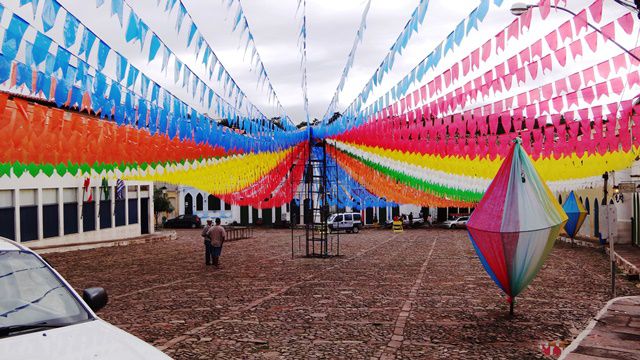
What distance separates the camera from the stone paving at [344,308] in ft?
26.1

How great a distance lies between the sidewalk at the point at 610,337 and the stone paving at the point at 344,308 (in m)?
0.29

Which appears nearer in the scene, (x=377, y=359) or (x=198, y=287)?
(x=377, y=359)

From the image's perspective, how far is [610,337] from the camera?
27.7ft

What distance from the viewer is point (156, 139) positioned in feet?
52.0

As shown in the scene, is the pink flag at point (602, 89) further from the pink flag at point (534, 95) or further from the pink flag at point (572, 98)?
the pink flag at point (534, 95)

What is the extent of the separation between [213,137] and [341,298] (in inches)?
221

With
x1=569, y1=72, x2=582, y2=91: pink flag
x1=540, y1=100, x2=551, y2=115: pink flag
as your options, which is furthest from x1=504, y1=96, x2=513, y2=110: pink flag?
x1=569, y1=72, x2=582, y2=91: pink flag

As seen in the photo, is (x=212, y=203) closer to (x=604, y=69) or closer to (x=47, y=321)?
(x=604, y=69)

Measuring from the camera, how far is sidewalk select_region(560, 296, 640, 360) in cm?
748

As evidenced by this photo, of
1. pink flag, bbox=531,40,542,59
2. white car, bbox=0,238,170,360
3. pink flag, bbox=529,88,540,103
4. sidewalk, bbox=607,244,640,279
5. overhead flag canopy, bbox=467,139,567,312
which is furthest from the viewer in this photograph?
sidewalk, bbox=607,244,640,279

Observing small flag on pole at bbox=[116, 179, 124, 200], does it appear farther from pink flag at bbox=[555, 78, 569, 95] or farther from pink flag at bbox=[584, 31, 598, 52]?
pink flag at bbox=[584, 31, 598, 52]

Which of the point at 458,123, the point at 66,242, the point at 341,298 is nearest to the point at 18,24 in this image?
the point at 341,298

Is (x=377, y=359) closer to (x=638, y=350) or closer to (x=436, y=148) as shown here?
(x=638, y=350)

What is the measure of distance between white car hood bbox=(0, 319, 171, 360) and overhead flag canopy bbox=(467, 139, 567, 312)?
7.46m
